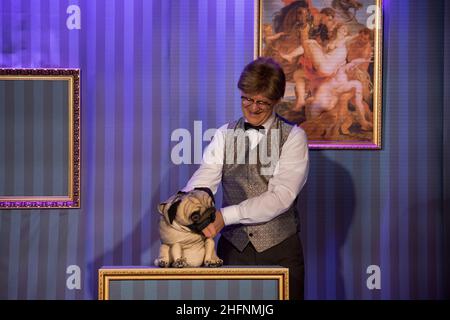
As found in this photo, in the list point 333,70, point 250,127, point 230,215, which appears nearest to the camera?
point 230,215

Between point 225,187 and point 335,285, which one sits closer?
point 225,187

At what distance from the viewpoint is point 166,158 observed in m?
4.39

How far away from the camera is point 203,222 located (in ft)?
8.79

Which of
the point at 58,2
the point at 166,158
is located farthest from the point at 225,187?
the point at 58,2

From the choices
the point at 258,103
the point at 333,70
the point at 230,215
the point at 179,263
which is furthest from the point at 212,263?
the point at 333,70

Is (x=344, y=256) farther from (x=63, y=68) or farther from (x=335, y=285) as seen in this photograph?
(x=63, y=68)

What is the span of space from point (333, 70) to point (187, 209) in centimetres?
211

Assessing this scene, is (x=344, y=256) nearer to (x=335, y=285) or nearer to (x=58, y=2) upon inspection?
(x=335, y=285)

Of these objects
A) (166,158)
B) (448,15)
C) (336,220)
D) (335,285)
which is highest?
(448,15)

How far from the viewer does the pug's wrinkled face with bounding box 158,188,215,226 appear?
8.64ft

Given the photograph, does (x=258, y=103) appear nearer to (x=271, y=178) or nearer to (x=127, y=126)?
(x=271, y=178)

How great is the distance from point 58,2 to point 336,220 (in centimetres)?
209

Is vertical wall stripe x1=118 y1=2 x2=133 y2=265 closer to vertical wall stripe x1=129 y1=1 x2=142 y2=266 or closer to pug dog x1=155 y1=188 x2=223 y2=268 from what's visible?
vertical wall stripe x1=129 y1=1 x2=142 y2=266

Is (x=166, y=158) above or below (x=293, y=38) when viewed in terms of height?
below
